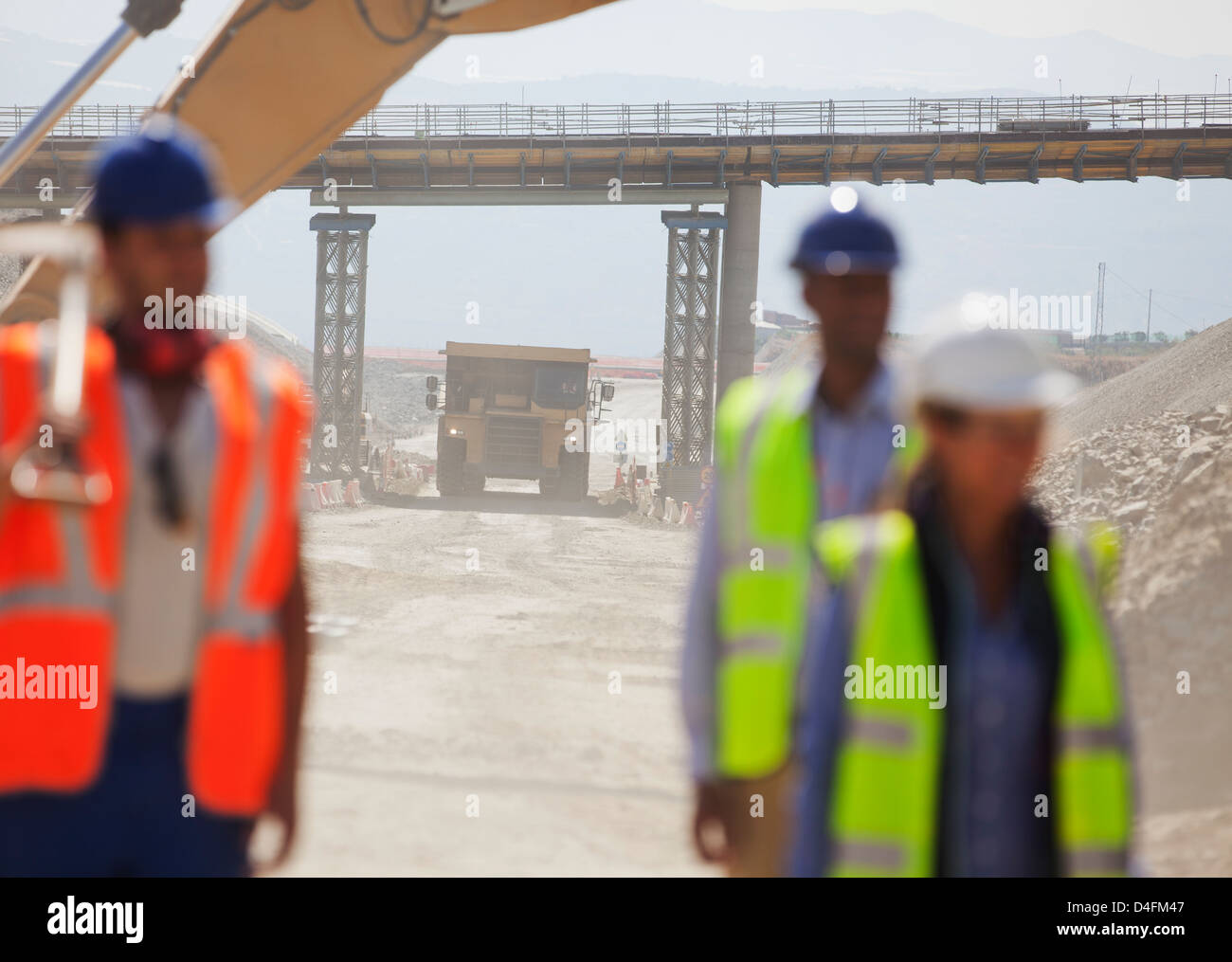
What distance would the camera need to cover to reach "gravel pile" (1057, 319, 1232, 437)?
2538 centimetres

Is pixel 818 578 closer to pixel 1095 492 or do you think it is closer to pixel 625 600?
pixel 625 600

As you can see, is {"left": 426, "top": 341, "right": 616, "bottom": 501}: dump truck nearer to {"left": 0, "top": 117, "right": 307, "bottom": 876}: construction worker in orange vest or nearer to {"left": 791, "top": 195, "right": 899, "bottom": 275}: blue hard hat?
{"left": 791, "top": 195, "right": 899, "bottom": 275}: blue hard hat

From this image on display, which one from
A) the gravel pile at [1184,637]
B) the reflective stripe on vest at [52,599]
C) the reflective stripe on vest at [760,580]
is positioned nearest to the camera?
the reflective stripe on vest at [52,599]

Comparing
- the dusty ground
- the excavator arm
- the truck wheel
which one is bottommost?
the dusty ground

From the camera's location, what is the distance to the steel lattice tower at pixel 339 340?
112 feet

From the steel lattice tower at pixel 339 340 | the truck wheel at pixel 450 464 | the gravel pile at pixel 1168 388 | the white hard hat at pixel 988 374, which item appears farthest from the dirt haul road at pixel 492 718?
the steel lattice tower at pixel 339 340

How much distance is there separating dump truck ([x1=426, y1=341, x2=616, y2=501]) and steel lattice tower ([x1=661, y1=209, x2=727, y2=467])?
3.57 meters

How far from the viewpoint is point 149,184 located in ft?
7.63

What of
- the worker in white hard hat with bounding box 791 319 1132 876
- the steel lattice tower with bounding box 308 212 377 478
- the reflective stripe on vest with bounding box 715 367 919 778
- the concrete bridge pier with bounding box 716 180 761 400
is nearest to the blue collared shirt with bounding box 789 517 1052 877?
the worker in white hard hat with bounding box 791 319 1132 876

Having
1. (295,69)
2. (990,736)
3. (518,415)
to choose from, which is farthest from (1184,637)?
(518,415)

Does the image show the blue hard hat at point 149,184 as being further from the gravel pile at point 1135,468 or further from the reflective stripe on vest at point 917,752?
the gravel pile at point 1135,468

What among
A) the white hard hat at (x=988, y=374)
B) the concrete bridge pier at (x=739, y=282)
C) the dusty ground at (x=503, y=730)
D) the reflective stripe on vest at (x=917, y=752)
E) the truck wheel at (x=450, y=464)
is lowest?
the dusty ground at (x=503, y=730)

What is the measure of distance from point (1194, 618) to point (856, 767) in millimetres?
6859
